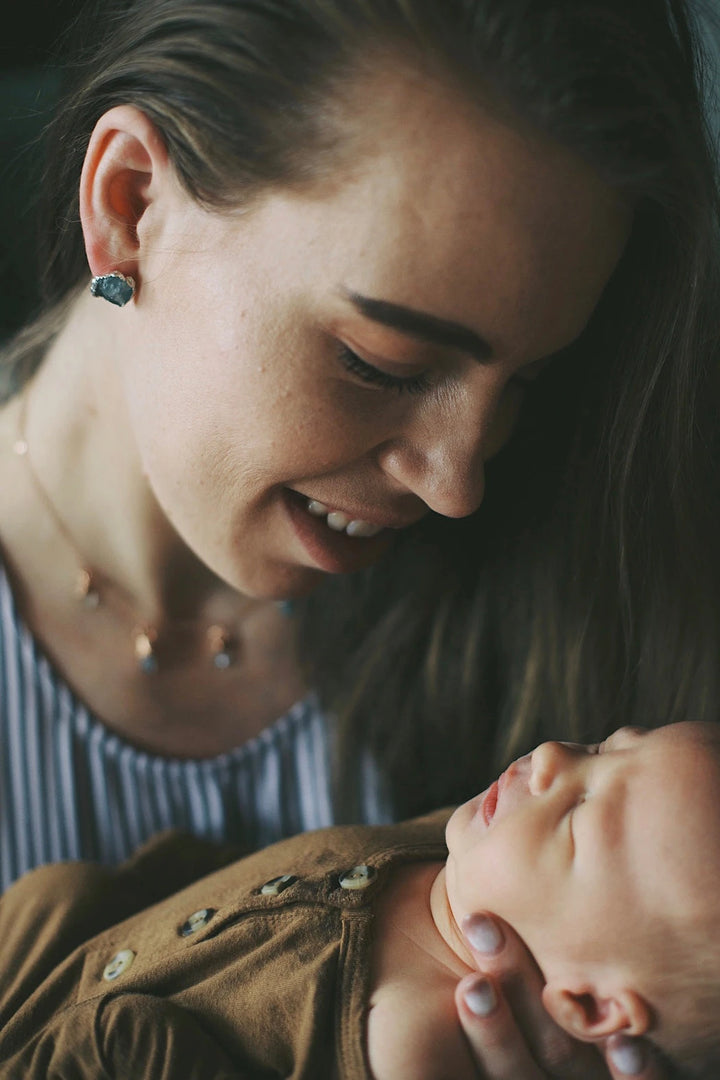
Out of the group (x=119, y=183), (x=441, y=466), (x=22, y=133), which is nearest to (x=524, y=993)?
(x=441, y=466)

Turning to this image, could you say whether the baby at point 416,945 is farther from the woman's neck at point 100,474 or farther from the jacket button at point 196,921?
the woman's neck at point 100,474

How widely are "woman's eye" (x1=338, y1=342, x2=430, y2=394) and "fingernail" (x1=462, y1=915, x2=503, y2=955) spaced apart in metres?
0.37

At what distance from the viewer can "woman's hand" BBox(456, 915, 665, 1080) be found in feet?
2.39

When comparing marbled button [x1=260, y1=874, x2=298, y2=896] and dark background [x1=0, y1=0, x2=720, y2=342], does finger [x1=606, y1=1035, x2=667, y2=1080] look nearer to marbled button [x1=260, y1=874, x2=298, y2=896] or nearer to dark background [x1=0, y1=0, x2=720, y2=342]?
marbled button [x1=260, y1=874, x2=298, y2=896]

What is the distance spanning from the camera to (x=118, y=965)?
2.80 ft

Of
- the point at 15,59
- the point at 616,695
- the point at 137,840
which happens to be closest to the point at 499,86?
the point at 616,695

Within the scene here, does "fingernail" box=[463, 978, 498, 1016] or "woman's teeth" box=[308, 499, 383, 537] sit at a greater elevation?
"woman's teeth" box=[308, 499, 383, 537]

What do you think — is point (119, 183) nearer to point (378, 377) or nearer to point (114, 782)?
point (378, 377)

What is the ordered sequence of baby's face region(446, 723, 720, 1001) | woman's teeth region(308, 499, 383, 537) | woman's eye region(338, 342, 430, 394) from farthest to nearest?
woman's teeth region(308, 499, 383, 537)
woman's eye region(338, 342, 430, 394)
baby's face region(446, 723, 720, 1001)

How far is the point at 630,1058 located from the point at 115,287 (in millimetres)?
658

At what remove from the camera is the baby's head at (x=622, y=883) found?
0.70 metres

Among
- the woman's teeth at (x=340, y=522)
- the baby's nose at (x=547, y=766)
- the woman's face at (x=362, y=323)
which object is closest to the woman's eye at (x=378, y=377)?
the woman's face at (x=362, y=323)

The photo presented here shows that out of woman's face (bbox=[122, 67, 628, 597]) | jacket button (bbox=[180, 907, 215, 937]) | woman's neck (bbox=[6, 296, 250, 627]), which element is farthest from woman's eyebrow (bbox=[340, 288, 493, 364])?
jacket button (bbox=[180, 907, 215, 937])

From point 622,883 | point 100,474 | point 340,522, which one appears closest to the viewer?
point 622,883
